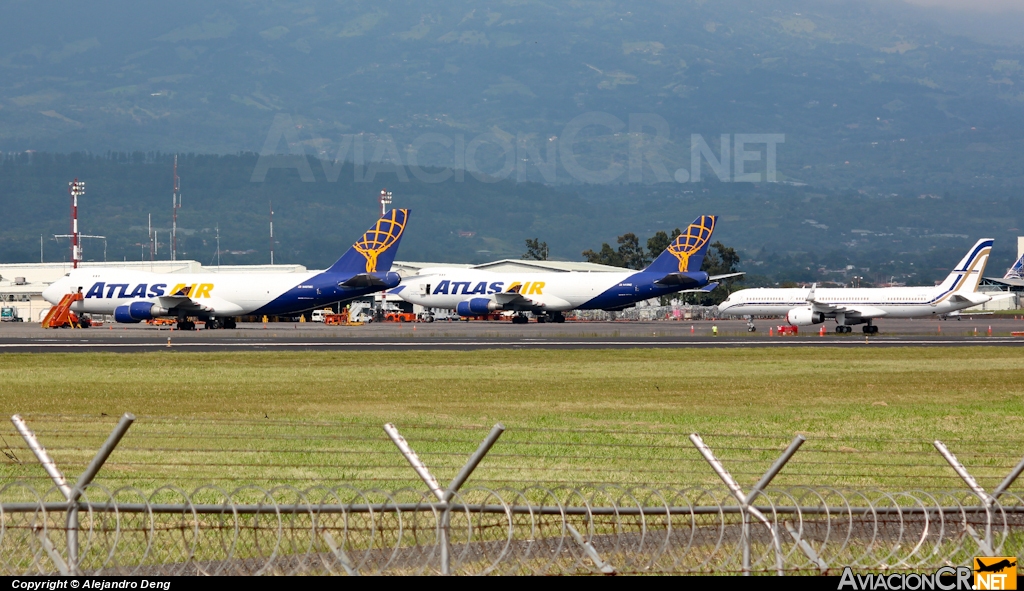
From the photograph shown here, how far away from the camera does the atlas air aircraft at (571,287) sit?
84.8 metres

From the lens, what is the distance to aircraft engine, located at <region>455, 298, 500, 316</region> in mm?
88688

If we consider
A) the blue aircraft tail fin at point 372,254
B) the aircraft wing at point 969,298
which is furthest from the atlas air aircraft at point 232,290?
the aircraft wing at point 969,298

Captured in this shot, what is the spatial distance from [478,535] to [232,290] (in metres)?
64.9

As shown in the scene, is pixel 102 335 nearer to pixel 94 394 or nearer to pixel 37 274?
pixel 94 394

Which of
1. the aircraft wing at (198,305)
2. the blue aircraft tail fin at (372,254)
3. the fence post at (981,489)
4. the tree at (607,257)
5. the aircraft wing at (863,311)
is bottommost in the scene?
the fence post at (981,489)

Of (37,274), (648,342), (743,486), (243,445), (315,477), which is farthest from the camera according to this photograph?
(37,274)

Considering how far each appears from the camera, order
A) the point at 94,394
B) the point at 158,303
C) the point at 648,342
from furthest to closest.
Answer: the point at 158,303
the point at 648,342
the point at 94,394

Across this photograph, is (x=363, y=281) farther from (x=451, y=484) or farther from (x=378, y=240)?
(x=451, y=484)

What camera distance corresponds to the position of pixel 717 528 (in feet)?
42.5

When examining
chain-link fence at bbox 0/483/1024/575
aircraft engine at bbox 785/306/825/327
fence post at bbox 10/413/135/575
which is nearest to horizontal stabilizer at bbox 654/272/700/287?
aircraft engine at bbox 785/306/825/327

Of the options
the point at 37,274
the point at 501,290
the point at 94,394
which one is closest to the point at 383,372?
the point at 94,394

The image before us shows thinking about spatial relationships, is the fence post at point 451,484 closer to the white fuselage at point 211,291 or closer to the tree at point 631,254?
the white fuselage at point 211,291

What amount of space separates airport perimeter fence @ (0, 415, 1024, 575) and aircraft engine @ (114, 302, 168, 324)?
61.8m

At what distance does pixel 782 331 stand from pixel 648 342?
65.6 feet
